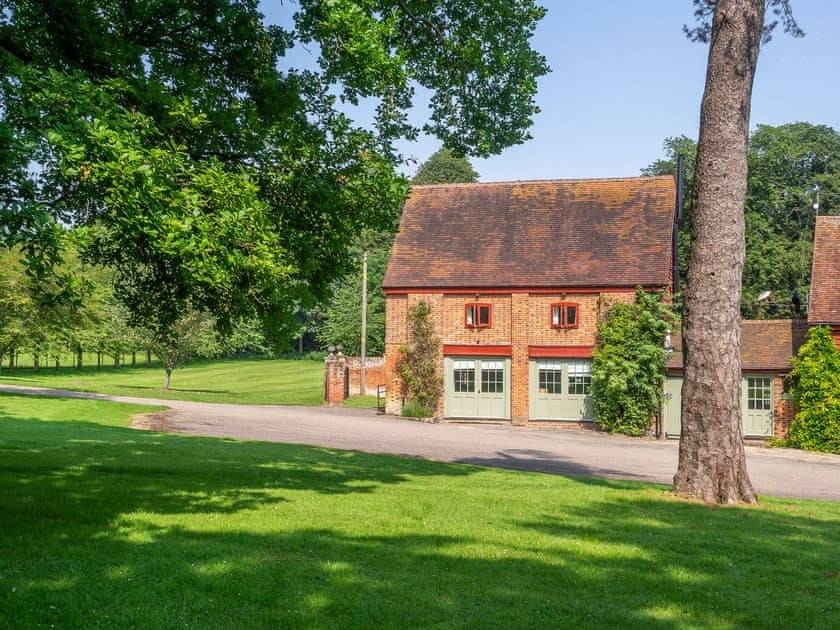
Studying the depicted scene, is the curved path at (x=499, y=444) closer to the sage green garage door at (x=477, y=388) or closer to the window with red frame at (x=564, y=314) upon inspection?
the sage green garage door at (x=477, y=388)

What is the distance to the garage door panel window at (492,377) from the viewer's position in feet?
109

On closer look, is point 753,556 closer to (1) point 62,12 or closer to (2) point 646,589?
(2) point 646,589

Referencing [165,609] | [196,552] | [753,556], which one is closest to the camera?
[165,609]

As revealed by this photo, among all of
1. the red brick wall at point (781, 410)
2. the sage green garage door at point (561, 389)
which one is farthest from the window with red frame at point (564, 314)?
the red brick wall at point (781, 410)

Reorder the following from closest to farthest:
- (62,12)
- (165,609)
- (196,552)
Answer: (165,609), (196,552), (62,12)

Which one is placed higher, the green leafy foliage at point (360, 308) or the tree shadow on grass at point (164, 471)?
the green leafy foliage at point (360, 308)

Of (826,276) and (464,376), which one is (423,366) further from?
(826,276)

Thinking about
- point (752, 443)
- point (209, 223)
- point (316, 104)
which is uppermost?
point (316, 104)

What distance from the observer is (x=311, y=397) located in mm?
44781

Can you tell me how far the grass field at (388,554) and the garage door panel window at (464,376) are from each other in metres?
19.4

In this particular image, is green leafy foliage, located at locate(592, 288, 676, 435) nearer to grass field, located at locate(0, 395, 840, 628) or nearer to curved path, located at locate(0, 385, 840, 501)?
curved path, located at locate(0, 385, 840, 501)

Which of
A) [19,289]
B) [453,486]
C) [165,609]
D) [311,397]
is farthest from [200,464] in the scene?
[311,397]

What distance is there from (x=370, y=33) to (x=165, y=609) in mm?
7649

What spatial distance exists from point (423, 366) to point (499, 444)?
9202 millimetres
